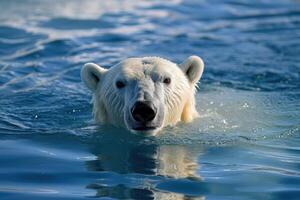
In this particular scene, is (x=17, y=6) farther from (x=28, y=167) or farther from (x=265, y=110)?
(x=28, y=167)

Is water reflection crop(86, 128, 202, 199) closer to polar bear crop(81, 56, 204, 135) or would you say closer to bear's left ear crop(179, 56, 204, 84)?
polar bear crop(81, 56, 204, 135)

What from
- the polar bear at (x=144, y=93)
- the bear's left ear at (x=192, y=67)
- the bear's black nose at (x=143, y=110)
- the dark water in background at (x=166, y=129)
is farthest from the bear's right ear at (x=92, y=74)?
the bear's black nose at (x=143, y=110)

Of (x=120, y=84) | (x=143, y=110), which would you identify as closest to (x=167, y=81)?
(x=120, y=84)

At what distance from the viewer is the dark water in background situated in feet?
19.3

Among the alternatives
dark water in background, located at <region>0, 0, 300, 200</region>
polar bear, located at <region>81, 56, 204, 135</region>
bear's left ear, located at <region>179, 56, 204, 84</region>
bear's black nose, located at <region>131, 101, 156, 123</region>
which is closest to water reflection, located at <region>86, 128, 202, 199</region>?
dark water in background, located at <region>0, 0, 300, 200</region>

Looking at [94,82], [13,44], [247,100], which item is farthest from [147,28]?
[94,82]

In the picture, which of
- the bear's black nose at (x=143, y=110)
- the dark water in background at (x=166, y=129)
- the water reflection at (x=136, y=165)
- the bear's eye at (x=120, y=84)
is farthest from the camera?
the bear's eye at (x=120, y=84)

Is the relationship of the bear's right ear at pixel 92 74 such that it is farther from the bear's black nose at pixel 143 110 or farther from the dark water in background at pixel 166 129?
the bear's black nose at pixel 143 110

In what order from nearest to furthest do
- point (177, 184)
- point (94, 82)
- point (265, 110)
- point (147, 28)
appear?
point (177, 184)
point (94, 82)
point (265, 110)
point (147, 28)

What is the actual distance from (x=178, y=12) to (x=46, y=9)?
8.81 feet

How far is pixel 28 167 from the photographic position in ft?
20.7

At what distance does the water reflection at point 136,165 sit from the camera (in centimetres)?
552

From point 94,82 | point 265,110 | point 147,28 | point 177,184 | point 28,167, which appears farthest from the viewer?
point 147,28

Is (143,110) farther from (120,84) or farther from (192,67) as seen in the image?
(192,67)
